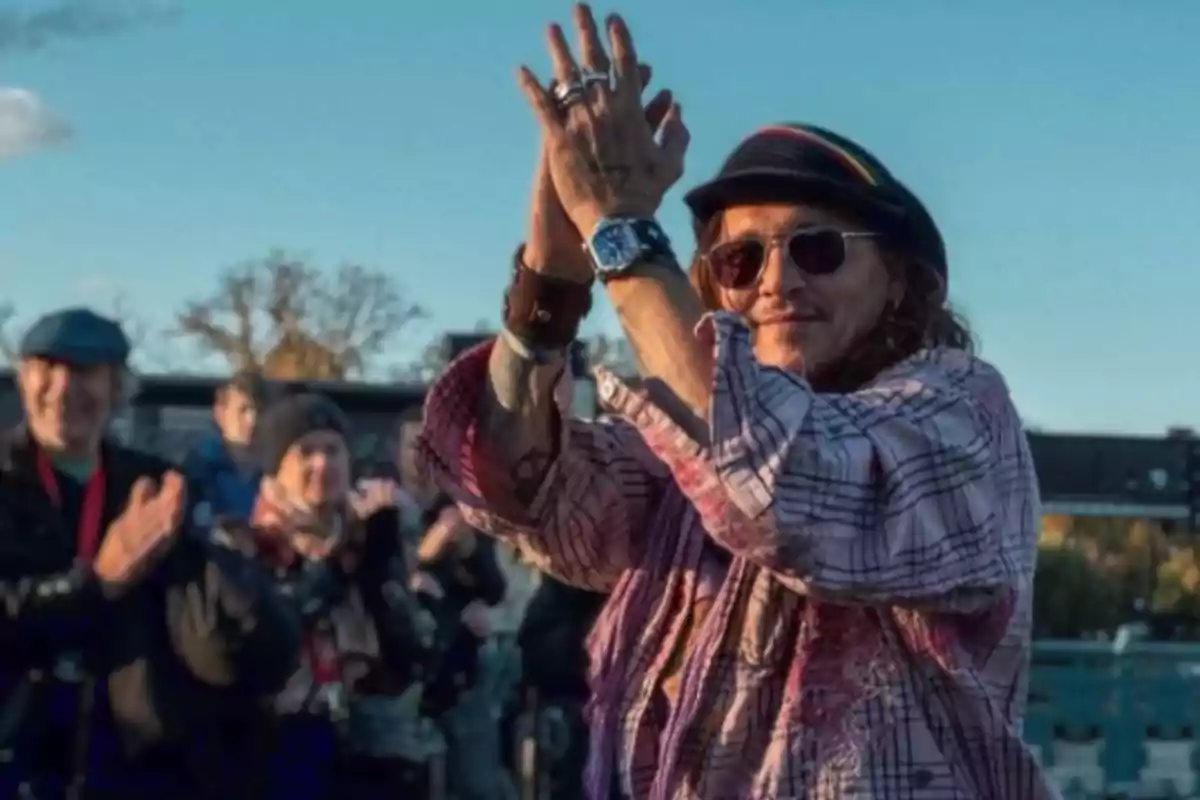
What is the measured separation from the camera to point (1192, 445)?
1900cm

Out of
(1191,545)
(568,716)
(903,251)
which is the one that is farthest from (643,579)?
(1191,545)


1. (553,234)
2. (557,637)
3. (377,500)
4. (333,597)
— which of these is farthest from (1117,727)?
(553,234)

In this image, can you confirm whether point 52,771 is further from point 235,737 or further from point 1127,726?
point 1127,726

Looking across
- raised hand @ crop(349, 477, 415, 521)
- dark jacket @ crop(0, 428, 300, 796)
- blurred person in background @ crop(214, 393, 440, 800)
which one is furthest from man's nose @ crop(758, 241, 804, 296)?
raised hand @ crop(349, 477, 415, 521)

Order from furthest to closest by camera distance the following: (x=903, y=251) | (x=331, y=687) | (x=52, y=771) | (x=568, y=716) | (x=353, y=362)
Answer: (x=353, y=362)
(x=568, y=716)
(x=331, y=687)
(x=52, y=771)
(x=903, y=251)

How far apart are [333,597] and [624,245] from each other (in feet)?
13.2

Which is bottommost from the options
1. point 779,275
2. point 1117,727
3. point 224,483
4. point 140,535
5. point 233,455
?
point 1117,727

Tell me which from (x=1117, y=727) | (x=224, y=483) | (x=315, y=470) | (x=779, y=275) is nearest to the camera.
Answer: (x=779, y=275)

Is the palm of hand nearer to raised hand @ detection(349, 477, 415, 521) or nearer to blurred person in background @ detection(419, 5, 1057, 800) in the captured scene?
raised hand @ detection(349, 477, 415, 521)

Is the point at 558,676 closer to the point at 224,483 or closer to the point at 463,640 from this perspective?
the point at 463,640

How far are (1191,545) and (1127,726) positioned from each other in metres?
39.4

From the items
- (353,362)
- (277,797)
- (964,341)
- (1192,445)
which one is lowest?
(277,797)

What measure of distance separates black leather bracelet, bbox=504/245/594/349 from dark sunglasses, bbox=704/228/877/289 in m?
0.18

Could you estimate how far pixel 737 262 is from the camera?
249cm
